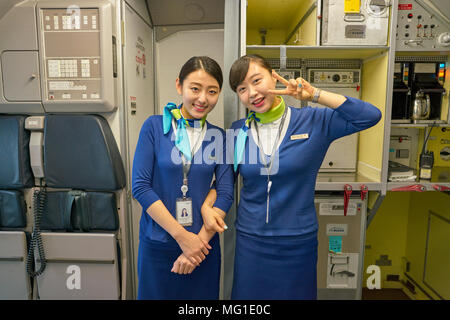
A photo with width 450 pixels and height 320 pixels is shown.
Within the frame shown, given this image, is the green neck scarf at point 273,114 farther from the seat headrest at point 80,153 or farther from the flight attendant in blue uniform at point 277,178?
the seat headrest at point 80,153

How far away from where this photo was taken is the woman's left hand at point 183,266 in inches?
60.4

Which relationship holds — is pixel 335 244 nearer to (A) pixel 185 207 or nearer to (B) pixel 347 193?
(B) pixel 347 193

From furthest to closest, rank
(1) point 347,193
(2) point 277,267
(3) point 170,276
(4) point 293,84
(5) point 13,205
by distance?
(5) point 13,205 < (1) point 347,193 < (3) point 170,276 < (2) point 277,267 < (4) point 293,84

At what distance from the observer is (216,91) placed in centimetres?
160

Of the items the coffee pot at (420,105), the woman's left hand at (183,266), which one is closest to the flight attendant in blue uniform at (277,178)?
the woman's left hand at (183,266)

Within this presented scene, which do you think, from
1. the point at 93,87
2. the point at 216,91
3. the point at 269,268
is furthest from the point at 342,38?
the point at 93,87

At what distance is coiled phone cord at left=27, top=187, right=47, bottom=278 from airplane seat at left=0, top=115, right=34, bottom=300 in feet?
0.19

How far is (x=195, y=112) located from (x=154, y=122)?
23cm

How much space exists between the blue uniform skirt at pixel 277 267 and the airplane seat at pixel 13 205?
5.61 feet

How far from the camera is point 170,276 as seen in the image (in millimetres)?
1642

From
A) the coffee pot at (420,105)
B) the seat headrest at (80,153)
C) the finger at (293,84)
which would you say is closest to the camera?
the finger at (293,84)

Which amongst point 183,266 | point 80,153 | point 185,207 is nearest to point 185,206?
point 185,207

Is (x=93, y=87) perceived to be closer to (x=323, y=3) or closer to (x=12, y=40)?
(x=12, y=40)

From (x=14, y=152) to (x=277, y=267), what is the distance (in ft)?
6.49
